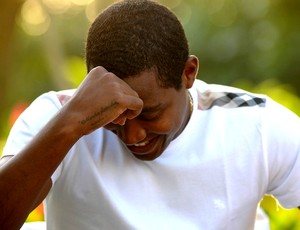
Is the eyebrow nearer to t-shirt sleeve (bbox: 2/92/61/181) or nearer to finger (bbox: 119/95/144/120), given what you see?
finger (bbox: 119/95/144/120)

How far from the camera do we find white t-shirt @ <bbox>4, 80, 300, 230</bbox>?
3.00 metres

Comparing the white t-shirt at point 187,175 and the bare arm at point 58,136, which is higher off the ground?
the bare arm at point 58,136

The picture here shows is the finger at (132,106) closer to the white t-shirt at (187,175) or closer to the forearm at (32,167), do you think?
the forearm at (32,167)

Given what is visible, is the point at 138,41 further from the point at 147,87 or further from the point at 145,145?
the point at 145,145

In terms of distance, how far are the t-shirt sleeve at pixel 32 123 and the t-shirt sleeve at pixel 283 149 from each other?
2.69 feet

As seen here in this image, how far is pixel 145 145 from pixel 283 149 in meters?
0.57

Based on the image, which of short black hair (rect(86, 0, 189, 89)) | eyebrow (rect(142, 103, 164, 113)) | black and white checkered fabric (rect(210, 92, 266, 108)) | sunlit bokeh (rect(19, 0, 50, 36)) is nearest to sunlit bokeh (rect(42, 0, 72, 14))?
sunlit bokeh (rect(19, 0, 50, 36))

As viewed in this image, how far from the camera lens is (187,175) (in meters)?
3.05

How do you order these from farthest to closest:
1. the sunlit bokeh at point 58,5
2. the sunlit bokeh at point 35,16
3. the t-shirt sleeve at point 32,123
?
the sunlit bokeh at point 58,5, the sunlit bokeh at point 35,16, the t-shirt sleeve at point 32,123

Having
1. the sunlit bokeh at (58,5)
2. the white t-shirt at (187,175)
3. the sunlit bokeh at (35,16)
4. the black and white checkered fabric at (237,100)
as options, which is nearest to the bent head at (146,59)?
the white t-shirt at (187,175)

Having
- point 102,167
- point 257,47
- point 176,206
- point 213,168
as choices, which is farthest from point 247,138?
point 257,47

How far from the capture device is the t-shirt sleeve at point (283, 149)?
10.0 ft

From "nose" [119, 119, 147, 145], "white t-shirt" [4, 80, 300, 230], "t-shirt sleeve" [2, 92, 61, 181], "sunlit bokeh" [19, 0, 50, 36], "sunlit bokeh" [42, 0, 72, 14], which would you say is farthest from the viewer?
"sunlit bokeh" [42, 0, 72, 14]

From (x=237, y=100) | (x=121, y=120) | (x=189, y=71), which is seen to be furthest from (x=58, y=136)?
(x=237, y=100)
